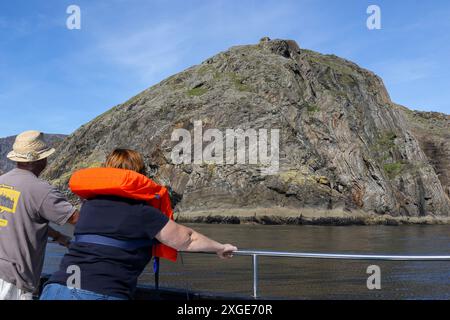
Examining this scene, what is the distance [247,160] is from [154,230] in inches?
3586

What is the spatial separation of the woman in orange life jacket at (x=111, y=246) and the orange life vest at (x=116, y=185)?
4 cm

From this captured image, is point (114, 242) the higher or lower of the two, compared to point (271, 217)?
lower

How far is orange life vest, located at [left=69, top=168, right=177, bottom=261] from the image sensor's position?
3369mm

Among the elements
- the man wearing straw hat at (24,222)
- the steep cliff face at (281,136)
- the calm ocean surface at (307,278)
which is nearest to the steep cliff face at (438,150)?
the steep cliff face at (281,136)

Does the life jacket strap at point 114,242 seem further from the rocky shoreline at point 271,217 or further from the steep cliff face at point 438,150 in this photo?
the steep cliff face at point 438,150

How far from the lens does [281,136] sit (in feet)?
325

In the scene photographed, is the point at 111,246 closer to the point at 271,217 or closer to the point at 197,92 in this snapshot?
the point at 271,217

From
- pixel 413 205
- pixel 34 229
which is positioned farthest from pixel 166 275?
pixel 413 205

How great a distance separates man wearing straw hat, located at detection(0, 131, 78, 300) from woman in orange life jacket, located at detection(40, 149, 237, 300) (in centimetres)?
61

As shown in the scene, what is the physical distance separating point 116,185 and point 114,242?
1.32ft

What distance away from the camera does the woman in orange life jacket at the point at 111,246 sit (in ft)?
11.0

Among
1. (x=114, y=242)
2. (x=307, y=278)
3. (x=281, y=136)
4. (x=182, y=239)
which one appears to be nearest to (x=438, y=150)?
(x=281, y=136)

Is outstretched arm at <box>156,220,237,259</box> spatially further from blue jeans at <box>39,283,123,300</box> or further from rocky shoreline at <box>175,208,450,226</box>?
rocky shoreline at <box>175,208,450,226</box>

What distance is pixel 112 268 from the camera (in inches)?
133
